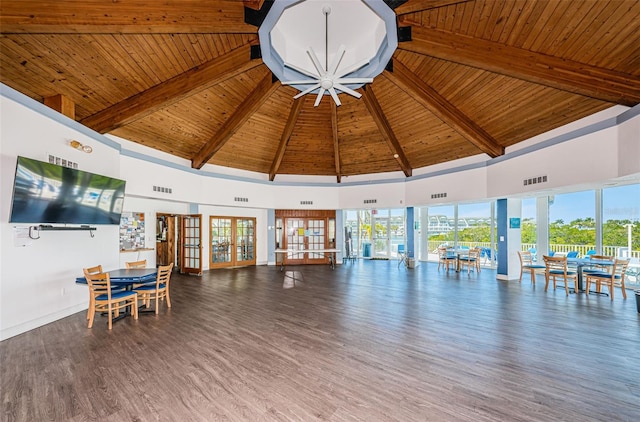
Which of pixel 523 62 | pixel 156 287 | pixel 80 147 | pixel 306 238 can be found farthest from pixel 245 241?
pixel 523 62

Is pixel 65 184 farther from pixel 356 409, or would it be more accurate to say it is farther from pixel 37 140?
pixel 356 409

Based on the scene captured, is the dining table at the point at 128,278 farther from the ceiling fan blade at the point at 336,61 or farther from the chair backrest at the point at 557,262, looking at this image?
the chair backrest at the point at 557,262

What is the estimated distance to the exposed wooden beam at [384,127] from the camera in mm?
6982

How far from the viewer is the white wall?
12.4 feet

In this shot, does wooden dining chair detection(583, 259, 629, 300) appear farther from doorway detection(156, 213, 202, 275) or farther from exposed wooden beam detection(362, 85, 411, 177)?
doorway detection(156, 213, 202, 275)

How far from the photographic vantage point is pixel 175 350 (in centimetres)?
347

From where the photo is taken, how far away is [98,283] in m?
4.25

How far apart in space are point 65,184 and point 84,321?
7.48 feet

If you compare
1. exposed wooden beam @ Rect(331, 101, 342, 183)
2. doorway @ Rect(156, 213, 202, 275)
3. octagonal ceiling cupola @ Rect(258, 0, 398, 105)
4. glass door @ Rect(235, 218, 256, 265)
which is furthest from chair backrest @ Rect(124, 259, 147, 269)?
exposed wooden beam @ Rect(331, 101, 342, 183)

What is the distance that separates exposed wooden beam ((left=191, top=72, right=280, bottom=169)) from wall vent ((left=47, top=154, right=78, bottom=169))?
3448 mm

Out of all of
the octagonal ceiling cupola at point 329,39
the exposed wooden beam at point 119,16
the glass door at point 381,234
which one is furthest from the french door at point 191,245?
the glass door at point 381,234

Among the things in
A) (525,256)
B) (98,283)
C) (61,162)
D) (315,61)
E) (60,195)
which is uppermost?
(315,61)

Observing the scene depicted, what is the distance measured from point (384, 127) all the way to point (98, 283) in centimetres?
758

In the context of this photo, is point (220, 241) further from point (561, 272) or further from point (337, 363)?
point (561, 272)
